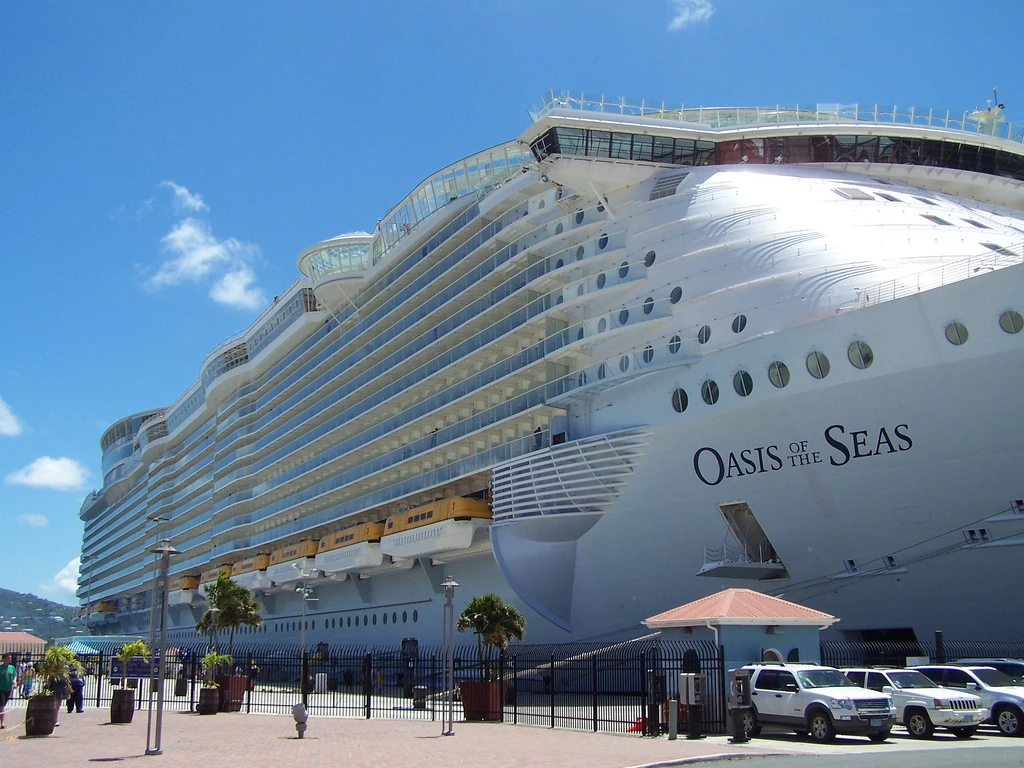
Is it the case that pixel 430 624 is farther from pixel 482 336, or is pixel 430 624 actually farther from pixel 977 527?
pixel 977 527

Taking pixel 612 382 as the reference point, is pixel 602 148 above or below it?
above

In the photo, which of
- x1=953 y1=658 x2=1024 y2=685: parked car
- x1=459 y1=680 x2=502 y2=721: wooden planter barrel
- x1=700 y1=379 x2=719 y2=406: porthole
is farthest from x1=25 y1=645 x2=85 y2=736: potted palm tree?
x1=953 y1=658 x2=1024 y2=685: parked car

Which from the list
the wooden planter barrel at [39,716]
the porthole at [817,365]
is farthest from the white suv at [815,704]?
the wooden planter barrel at [39,716]

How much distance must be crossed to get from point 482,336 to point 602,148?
8.44 meters

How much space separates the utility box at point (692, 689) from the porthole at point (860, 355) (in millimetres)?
7308

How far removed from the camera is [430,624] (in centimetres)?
3731

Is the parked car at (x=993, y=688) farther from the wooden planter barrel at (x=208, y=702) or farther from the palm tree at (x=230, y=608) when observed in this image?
the palm tree at (x=230, y=608)

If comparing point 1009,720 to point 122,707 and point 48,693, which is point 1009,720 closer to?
point 48,693

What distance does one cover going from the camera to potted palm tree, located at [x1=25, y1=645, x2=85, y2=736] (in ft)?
60.6

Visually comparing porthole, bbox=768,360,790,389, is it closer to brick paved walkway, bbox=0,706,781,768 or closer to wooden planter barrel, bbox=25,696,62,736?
brick paved walkway, bbox=0,706,781,768

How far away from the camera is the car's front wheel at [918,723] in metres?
17.1

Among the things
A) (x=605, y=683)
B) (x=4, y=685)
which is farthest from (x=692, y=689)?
(x=4, y=685)

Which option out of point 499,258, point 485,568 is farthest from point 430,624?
point 499,258

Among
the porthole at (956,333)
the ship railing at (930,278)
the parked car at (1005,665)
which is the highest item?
the ship railing at (930,278)
